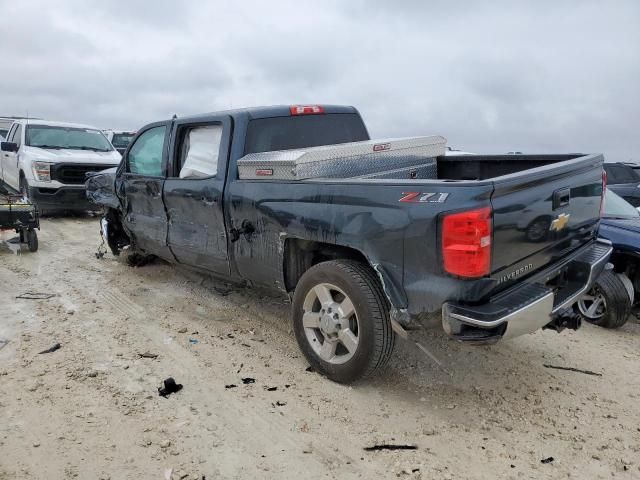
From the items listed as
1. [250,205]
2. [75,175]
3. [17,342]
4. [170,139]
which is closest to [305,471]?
[250,205]

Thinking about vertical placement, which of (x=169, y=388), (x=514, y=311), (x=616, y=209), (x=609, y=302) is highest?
(x=616, y=209)

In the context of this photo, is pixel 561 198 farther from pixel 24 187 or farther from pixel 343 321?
pixel 24 187

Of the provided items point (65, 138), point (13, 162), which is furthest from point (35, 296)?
point (13, 162)

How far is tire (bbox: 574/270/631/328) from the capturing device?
4.93 m

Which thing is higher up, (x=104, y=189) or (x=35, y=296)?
(x=104, y=189)

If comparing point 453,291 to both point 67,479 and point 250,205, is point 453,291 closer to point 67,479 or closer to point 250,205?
point 250,205

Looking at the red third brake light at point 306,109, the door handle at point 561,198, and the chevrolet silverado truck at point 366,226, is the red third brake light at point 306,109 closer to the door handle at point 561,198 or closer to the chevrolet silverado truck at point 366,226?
the chevrolet silverado truck at point 366,226

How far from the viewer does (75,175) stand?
10.0 metres

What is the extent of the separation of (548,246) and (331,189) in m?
1.47

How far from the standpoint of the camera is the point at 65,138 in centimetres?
1109

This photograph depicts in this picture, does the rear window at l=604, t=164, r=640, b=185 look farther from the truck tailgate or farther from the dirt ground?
the truck tailgate

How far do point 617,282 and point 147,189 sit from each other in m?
4.84

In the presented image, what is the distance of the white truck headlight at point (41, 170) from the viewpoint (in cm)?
973

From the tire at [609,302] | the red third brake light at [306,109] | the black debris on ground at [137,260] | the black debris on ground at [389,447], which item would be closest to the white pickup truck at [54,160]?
the black debris on ground at [137,260]
